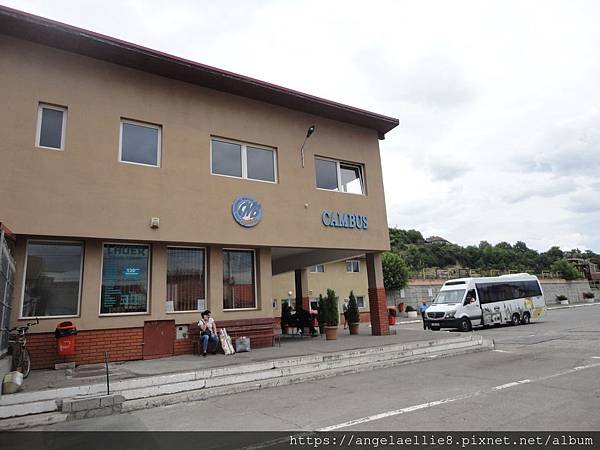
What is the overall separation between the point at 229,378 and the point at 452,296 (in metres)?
15.9

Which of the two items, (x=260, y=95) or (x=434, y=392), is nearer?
(x=434, y=392)

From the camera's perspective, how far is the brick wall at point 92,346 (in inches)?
359

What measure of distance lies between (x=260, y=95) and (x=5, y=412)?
1029cm

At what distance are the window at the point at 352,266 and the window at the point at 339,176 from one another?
606 inches

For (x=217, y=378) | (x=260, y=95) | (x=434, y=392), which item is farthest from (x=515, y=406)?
(x=260, y=95)

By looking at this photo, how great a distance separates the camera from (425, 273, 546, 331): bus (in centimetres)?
2016

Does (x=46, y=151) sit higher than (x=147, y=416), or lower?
higher

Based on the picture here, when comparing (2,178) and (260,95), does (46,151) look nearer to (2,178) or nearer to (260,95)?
(2,178)

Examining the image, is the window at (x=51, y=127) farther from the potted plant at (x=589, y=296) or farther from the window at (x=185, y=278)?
the potted plant at (x=589, y=296)

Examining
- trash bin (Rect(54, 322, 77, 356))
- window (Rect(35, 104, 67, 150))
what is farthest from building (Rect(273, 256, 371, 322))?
window (Rect(35, 104, 67, 150))

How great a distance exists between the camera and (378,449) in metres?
4.55

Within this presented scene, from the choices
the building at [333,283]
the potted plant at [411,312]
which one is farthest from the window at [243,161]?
the potted plant at [411,312]

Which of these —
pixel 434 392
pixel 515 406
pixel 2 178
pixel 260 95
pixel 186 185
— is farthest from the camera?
pixel 260 95

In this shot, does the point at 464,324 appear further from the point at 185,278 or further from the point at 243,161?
the point at 185,278
